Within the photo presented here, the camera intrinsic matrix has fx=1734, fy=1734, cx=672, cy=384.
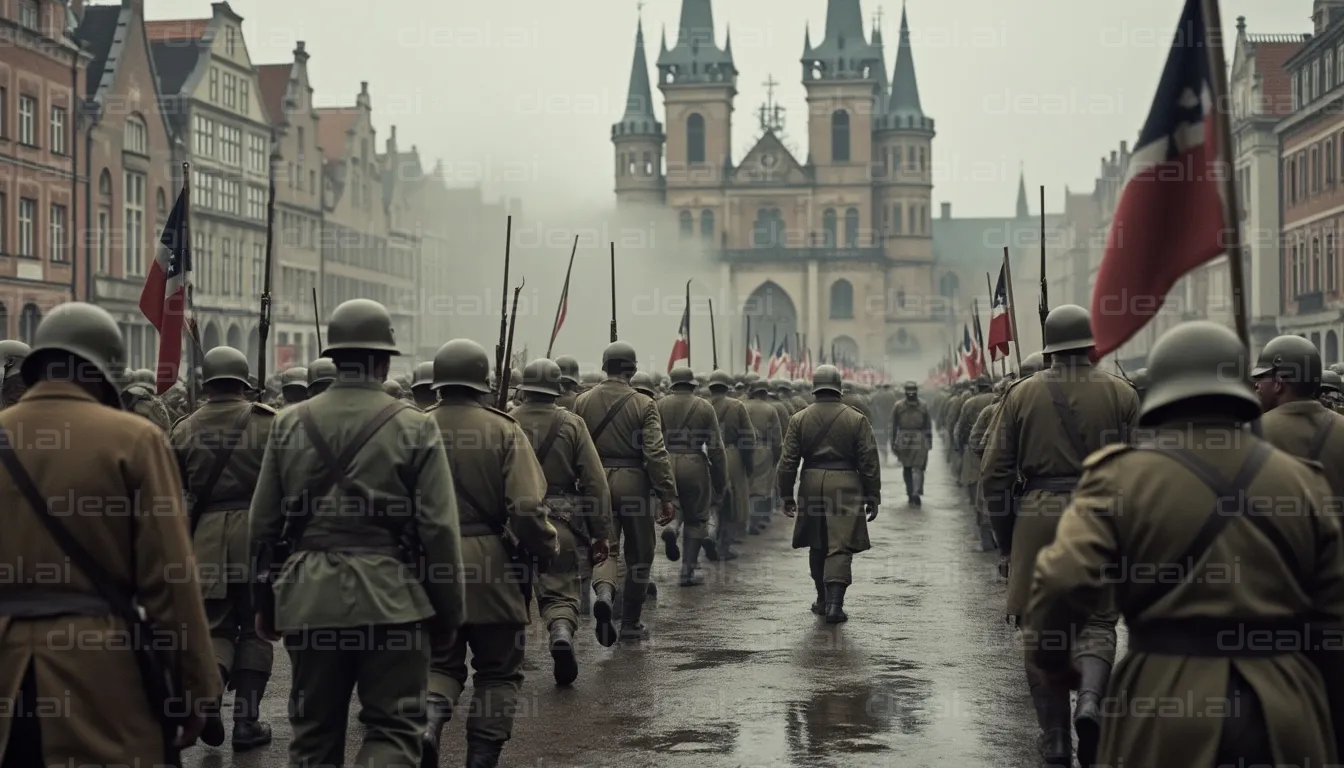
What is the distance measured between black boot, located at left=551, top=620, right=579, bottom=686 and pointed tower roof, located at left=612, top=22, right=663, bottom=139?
4373 inches

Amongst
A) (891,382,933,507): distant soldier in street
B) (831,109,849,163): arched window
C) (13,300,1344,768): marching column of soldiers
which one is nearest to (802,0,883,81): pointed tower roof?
(831,109,849,163): arched window

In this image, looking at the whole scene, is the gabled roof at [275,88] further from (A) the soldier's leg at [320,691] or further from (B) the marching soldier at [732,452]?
(A) the soldier's leg at [320,691]

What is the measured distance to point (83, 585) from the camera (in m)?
4.91

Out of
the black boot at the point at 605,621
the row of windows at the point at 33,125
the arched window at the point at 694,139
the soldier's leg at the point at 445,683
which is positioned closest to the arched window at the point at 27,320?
the row of windows at the point at 33,125

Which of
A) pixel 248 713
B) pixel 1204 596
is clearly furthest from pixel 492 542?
pixel 1204 596

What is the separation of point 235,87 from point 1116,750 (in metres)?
53.6

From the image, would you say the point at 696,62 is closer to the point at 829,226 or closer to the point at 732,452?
the point at 829,226

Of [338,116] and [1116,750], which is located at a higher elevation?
→ [338,116]

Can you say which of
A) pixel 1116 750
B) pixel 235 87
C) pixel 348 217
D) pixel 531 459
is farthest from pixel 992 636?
pixel 348 217

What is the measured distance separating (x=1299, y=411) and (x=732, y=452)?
1258cm

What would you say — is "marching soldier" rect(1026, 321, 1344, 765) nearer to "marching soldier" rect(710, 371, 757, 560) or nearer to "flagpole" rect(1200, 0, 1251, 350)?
"flagpole" rect(1200, 0, 1251, 350)

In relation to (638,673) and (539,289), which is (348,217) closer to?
(539,289)

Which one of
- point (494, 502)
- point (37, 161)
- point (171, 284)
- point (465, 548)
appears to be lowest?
point (465, 548)

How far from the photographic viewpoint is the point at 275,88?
204 feet
